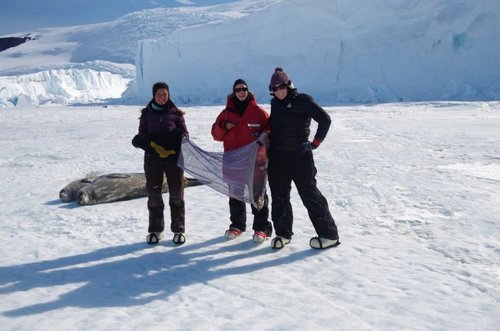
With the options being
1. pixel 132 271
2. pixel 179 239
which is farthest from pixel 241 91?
pixel 132 271

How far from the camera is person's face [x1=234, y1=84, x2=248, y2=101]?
3.37 metres

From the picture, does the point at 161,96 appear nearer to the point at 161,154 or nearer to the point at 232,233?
the point at 161,154

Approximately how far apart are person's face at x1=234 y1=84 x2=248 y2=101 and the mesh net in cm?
33

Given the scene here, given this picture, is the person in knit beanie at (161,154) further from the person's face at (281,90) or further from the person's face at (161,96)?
the person's face at (281,90)

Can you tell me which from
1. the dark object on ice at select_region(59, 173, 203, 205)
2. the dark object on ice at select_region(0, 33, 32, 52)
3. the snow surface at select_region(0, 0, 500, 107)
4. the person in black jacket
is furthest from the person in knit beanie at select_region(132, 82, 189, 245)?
the dark object on ice at select_region(0, 33, 32, 52)

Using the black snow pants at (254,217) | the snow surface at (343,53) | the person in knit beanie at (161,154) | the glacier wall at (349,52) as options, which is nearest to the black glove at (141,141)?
the person in knit beanie at (161,154)

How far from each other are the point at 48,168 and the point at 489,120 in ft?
37.6

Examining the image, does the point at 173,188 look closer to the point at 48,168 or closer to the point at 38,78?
the point at 48,168

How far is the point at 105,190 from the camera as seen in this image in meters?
5.04

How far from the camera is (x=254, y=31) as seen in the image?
28469mm

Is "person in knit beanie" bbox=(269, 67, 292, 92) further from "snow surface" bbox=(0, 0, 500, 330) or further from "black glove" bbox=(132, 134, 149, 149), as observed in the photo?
"snow surface" bbox=(0, 0, 500, 330)

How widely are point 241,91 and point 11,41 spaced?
116 m

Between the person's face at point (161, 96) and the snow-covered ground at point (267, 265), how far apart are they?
1058 millimetres

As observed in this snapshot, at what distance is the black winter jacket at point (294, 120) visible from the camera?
323cm
